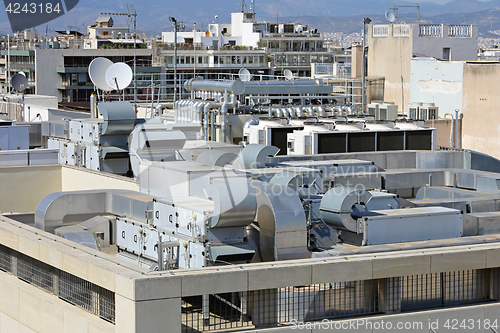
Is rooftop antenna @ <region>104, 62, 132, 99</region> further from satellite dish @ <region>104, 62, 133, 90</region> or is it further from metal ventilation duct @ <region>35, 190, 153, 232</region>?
metal ventilation duct @ <region>35, 190, 153, 232</region>

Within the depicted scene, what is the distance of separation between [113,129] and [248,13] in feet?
382

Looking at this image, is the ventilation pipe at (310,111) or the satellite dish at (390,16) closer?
the ventilation pipe at (310,111)

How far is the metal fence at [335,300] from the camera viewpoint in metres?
17.5

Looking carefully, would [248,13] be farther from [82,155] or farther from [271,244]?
[271,244]

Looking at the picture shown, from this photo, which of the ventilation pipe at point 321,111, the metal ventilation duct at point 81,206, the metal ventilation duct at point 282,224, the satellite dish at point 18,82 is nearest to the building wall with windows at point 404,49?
the ventilation pipe at point 321,111

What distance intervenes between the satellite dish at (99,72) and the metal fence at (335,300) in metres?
23.7

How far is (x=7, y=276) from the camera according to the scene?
71.2ft

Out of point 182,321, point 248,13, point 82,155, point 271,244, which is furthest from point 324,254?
point 248,13

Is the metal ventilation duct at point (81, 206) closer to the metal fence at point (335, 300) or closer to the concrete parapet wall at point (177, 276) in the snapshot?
the concrete parapet wall at point (177, 276)

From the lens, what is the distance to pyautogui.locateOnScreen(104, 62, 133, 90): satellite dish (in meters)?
39.6

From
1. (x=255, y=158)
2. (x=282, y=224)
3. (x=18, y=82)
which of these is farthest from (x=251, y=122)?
(x=18, y=82)

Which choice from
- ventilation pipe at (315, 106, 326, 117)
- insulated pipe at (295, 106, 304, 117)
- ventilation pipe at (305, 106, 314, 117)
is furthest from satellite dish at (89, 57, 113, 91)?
ventilation pipe at (315, 106, 326, 117)

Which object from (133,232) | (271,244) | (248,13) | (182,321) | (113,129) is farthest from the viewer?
(248,13)

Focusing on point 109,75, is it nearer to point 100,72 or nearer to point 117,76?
point 117,76
